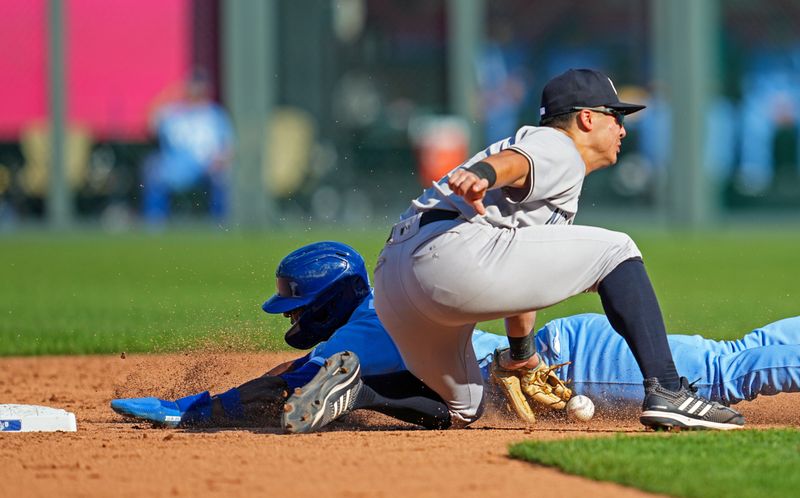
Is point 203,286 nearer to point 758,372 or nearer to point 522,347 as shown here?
point 522,347

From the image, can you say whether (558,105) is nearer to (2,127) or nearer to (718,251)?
(718,251)

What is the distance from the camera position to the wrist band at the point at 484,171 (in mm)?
3830

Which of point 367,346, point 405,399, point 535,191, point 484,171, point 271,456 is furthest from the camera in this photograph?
point 367,346

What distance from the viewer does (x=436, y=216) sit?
418 centimetres

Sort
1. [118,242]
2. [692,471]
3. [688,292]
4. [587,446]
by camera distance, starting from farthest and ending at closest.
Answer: [118,242] < [688,292] < [587,446] < [692,471]

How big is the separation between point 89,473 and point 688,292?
6894 mm

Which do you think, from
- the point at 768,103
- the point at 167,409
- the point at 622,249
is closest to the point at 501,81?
the point at 768,103

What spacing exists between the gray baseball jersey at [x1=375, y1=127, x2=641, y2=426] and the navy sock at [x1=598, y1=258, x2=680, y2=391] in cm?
4

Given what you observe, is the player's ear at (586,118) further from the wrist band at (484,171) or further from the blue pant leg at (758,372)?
the blue pant leg at (758,372)

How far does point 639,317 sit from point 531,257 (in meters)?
0.39

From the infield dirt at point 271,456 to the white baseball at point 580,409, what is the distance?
3 centimetres

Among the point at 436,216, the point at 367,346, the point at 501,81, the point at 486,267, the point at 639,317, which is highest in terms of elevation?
the point at 436,216

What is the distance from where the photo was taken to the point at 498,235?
4.11 m

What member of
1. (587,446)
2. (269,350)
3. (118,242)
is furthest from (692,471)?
(118,242)
